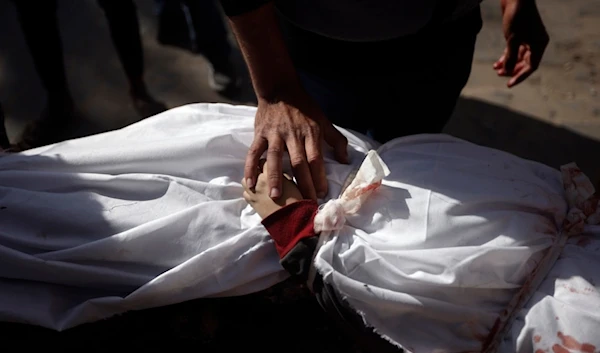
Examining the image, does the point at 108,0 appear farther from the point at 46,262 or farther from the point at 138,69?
the point at 46,262

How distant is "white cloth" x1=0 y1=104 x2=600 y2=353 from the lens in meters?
1.12

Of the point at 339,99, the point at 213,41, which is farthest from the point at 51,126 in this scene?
the point at 339,99

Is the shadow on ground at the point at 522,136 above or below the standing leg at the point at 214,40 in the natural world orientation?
below

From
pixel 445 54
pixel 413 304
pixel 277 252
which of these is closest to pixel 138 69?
pixel 445 54

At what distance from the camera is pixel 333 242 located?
3.82ft

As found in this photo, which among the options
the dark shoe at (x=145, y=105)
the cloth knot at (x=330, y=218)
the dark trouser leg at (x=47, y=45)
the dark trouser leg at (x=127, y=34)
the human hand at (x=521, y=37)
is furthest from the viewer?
the dark shoe at (x=145, y=105)

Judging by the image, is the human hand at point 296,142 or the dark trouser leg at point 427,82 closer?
the human hand at point 296,142

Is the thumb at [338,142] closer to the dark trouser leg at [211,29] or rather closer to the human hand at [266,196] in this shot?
the human hand at [266,196]

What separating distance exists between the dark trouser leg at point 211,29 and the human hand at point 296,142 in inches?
60.2

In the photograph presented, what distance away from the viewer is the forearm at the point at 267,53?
4.49ft

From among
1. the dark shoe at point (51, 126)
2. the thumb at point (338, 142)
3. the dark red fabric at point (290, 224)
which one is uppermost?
the thumb at point (338, 142)

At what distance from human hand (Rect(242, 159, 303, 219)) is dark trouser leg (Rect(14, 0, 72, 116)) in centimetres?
160

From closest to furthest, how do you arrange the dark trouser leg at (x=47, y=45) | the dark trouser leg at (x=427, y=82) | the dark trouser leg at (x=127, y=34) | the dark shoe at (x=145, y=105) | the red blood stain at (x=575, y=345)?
the red blood stain at (x=575, y=345)
the dark trouser leg at (x=427, y=82)
the dark trouser leg at (x=47, y=45)
the dark trouser leg at (x=127, y=34)
the dark shoe at (x=145, y=105)

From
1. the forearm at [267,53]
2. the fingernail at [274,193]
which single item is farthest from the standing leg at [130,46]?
the fingernail at [274,193]
